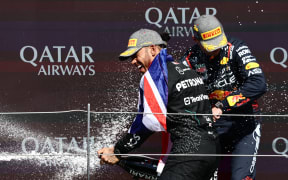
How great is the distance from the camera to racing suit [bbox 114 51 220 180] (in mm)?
3344

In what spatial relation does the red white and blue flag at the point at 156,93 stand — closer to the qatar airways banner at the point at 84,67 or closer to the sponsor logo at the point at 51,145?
the qatar airways banner at the point at 84,67

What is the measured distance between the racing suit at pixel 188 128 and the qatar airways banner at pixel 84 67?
1219mm

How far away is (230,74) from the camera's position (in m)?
4.12

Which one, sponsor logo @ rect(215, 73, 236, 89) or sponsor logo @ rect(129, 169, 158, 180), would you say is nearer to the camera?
sponsor logo @ rect(129, 169, 158, 180)

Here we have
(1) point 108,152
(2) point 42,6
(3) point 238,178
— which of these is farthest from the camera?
(2) point 42,6

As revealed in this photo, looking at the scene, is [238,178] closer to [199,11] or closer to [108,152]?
[108,152]

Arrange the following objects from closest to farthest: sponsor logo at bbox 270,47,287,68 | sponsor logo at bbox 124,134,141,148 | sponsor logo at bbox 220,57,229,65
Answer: sponsor logo at bbox 124,134,141,148 < sponsor logo at bbox 220,57,229,65 < sponsor logo at bbox 270,47,287,68

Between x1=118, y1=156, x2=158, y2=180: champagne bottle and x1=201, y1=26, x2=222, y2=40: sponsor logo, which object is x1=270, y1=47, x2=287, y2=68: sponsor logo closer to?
x1=201, y1=26, x2=222, y2=40: sponsor logo

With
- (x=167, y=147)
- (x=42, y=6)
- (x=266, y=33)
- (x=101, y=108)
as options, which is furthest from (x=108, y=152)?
(x=266, y=33)

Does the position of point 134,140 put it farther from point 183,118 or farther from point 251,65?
point 251,65

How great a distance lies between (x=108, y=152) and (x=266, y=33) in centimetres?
177

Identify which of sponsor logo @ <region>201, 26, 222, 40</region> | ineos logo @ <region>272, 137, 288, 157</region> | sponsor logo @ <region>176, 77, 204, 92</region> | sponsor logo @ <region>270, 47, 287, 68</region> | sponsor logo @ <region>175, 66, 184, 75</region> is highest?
sponsor logo @ <region>201, 26, 222, 40</region>

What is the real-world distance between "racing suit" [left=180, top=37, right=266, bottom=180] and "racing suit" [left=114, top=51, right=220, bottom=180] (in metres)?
0.55

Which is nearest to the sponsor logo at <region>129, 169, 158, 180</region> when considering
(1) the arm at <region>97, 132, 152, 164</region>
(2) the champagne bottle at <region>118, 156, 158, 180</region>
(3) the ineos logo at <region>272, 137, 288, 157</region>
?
(2) the champagne bottle at <region>118, 156, 158, 180</region>
